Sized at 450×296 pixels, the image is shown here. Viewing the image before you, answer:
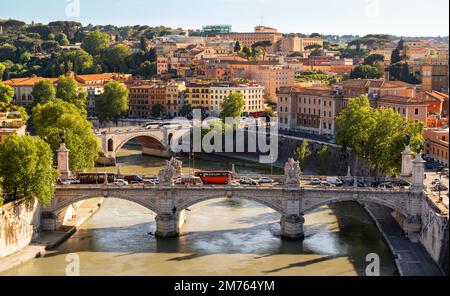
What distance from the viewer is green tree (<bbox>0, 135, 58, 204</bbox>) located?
66.6ft

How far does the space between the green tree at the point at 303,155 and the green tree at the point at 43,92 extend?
57.9ft

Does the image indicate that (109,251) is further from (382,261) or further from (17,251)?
(382,261)

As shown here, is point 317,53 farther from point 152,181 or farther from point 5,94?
point 152,181

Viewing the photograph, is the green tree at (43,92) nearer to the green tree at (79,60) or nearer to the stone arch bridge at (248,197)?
the green tree at (79,60)

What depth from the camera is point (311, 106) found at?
1524 inches

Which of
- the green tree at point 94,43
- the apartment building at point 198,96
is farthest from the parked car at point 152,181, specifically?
the green tree at point 94,43

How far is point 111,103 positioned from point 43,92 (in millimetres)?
3897

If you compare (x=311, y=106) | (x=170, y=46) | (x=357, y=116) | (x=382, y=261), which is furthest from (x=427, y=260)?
(x=170, y=46)

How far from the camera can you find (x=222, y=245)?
20.7 metres

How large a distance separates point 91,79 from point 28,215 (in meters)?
32.5

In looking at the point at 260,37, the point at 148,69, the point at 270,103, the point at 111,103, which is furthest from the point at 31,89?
the point at 260,37

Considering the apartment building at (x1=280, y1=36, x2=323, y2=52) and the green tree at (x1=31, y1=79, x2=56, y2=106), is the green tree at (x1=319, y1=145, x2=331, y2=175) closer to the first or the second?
the green tree at (x1=31, y1=79, x2=56, y2=106)

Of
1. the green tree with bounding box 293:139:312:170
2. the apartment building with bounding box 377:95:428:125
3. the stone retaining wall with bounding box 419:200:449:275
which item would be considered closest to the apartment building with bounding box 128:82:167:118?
the green tree with bounding box 293:139:312:170

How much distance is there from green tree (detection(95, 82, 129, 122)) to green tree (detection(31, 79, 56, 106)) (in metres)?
2.49
